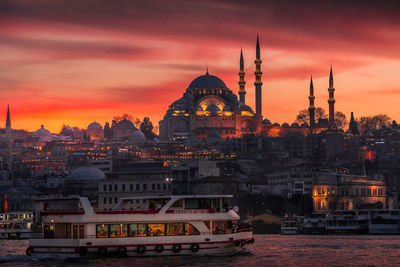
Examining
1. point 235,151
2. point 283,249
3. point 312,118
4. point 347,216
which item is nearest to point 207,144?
point 235,151

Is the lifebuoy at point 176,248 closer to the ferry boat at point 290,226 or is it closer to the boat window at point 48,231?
the boat window at point 48,231

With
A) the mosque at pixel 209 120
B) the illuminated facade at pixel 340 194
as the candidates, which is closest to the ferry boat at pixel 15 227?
the illuminated facade at pixel 340 194

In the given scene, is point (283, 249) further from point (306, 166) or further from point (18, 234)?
point (306, 166)

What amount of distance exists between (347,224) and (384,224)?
3.20 meters

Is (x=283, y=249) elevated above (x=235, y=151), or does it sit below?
below

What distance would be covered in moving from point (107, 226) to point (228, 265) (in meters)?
6.82

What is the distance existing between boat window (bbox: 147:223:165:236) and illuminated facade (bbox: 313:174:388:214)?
163 feet

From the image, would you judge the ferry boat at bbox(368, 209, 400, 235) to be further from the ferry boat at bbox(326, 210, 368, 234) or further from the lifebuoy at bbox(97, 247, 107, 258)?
the lifebuoy at bbox(97, 247, 107, 258)

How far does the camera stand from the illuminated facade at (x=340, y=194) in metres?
96.2

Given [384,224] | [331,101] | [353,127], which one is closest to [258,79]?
[331,101]

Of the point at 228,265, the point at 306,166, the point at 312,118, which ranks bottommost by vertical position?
the point at 228,265

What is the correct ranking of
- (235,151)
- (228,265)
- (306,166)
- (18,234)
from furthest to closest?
(235,151) < (306,166) < (18,234) < (228,265)

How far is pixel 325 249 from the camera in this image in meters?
56.5

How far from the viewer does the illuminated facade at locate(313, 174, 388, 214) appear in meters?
96.2
